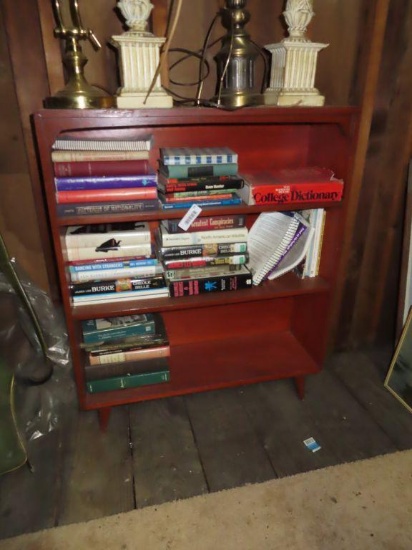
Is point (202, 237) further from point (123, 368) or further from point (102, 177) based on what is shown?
point (123, 368)

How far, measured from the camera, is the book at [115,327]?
4.61 feet

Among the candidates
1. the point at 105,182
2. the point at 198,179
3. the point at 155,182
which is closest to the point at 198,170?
the point at 198,179

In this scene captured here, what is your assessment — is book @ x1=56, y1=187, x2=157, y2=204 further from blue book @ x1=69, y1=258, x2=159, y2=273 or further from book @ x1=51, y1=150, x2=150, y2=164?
blue book @ x1=69, y1=258, x2=159, y2=273

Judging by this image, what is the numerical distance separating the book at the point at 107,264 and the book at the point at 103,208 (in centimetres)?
19

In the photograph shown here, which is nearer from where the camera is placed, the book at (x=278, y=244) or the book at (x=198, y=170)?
the book at (x=198, y=170)

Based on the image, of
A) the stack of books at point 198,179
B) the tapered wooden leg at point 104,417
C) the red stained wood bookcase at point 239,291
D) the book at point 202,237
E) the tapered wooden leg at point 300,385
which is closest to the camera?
the red stained wood bookcase at point 239,291

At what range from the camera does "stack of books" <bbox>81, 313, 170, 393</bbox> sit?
1.41 meters

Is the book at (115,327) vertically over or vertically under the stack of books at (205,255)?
under

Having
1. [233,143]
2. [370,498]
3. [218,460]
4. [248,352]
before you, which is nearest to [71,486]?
[218,460]

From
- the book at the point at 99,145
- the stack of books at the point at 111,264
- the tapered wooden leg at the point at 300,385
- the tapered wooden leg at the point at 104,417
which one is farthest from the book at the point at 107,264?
the tapered wooden leg at the point at 300,385

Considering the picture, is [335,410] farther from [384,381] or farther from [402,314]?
[402,314]

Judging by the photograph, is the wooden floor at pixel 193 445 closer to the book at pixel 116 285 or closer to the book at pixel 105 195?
the book at pixel 116 285

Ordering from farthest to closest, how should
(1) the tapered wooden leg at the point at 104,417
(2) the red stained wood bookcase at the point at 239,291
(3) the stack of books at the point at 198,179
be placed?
(1) the tapered wooden leg at the point at 104,417, (3) the stack of books at the point at 198,179, (2) the red stained wood bookcase at the point at 239,291

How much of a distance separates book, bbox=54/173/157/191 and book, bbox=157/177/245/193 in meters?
0.04
